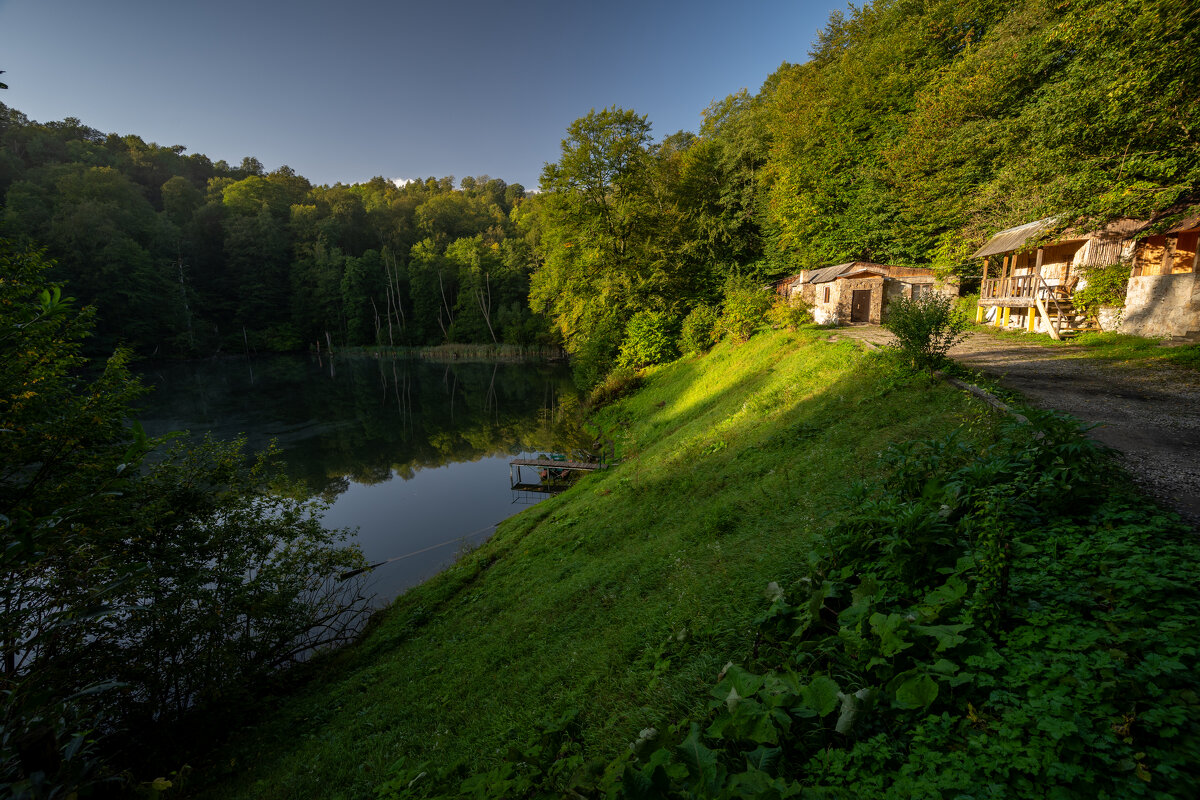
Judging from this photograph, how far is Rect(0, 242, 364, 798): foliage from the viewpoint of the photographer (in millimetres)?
4719

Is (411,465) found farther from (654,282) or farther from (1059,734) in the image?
(1059,734)

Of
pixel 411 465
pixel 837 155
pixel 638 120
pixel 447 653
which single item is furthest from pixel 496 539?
pixel 837 155

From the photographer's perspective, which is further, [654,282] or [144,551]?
[654,282]

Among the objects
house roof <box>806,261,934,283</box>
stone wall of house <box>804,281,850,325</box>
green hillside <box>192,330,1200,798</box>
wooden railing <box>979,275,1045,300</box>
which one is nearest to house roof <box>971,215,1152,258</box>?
wooden railing <box>979,275,1045,300</box>

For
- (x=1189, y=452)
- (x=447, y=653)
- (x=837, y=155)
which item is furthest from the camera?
(x=837, y=155)

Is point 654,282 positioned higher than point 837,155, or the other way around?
point 837,155

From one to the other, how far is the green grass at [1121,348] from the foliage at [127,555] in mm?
17549

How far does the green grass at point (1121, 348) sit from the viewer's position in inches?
403

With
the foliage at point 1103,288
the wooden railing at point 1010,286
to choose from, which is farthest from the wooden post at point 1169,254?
the wooden railing at point 1010,286

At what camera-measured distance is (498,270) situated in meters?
62.2

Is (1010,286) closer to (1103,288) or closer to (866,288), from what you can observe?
(1103,288)

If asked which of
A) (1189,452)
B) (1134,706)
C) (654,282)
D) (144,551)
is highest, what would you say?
(654,282)

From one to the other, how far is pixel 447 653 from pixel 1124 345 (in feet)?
62.4

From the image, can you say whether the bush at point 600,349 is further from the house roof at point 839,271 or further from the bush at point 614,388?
the house roof at point 839,271
